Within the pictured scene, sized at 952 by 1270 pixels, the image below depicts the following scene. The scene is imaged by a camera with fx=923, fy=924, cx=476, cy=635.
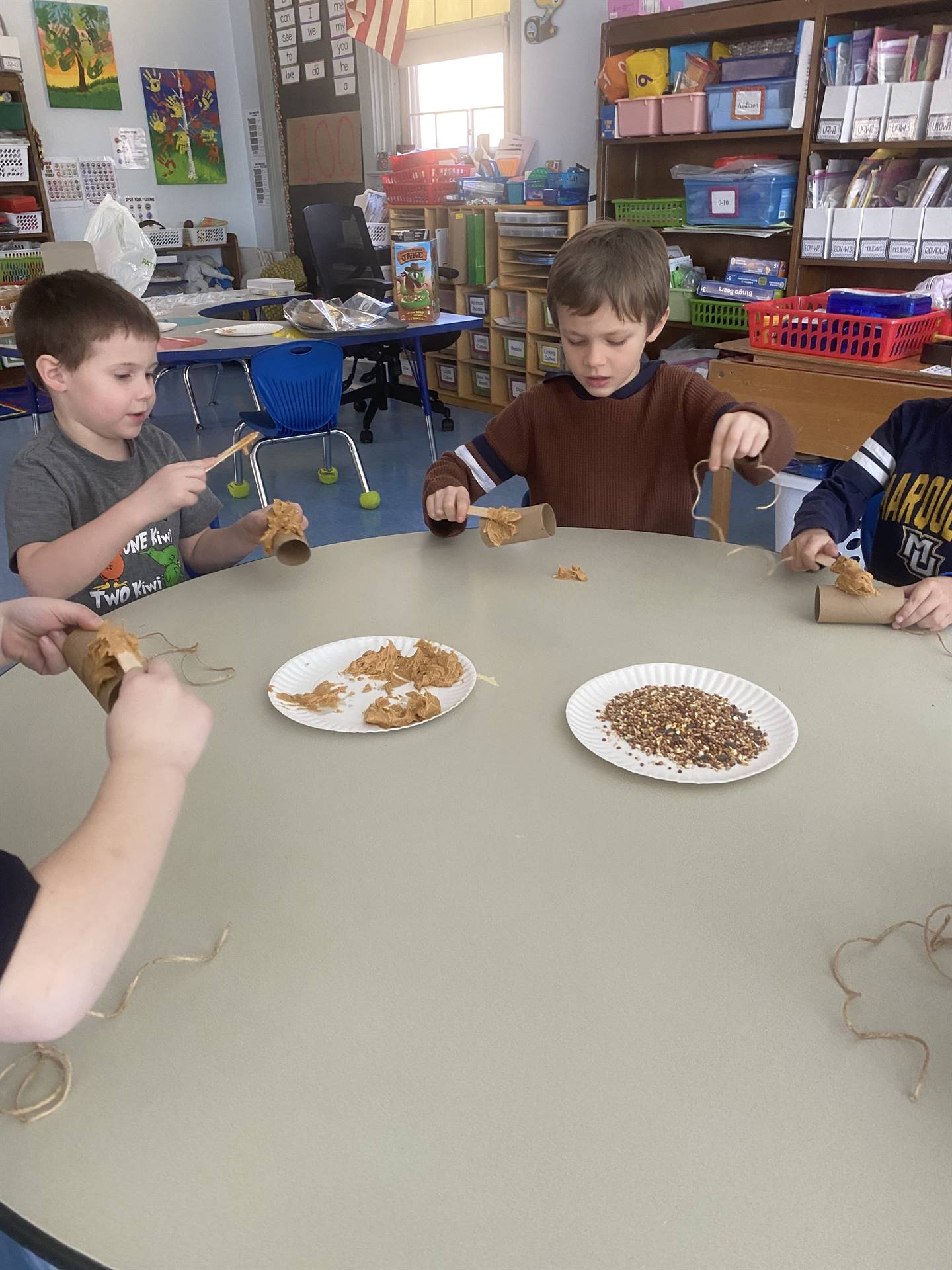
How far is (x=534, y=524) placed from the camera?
1307 millimetres

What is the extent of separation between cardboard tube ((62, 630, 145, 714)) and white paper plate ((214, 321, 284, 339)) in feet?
9.58

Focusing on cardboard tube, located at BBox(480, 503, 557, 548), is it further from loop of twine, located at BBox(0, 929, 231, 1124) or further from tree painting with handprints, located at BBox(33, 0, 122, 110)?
tree painting with handprints, located at BBox(33, 0, 122, 110)

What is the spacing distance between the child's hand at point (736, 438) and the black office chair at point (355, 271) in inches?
144

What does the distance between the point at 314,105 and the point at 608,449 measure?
6.13m

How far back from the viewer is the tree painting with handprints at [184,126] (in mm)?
6793

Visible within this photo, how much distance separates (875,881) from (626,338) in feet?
3.55

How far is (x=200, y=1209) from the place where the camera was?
49 cm

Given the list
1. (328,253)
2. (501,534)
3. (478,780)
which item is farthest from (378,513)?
(478,780)

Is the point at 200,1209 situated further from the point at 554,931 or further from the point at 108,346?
the point at 108,346

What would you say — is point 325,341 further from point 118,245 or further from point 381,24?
point 381,24

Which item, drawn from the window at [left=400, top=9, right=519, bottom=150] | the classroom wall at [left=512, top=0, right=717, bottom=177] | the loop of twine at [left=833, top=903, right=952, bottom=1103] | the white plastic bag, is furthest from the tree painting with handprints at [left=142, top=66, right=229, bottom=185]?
the loop of twine at [left=833, top=903, right=952, bottom=1103]

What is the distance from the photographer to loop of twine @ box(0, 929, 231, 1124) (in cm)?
54

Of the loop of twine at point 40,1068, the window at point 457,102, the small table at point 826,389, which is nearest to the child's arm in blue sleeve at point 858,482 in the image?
the small table at point 826,389

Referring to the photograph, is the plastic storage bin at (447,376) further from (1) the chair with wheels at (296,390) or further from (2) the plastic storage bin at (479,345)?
(1) the chair with wheels at (296,390)
